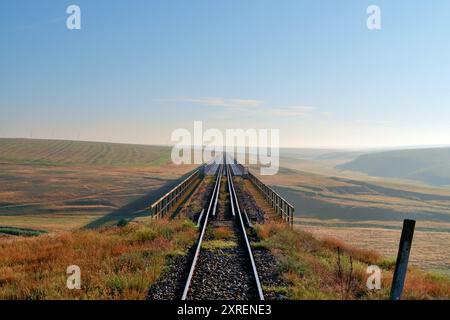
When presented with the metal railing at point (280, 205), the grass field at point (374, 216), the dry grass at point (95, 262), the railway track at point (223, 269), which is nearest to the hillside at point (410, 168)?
the grass field at point (374, 216)

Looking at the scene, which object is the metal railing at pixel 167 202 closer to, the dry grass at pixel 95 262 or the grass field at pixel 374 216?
the dry grass at pixel 95 262

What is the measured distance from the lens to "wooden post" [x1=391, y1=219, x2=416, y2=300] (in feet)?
21.9

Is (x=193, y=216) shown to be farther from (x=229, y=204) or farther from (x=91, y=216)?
(x=91, y=216)

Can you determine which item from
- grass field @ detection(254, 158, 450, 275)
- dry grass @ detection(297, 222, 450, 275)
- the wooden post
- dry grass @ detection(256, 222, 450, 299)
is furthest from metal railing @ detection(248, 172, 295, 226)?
the wooden post

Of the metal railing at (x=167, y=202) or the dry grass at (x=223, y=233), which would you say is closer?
the dry grass at (x=223, y=233)

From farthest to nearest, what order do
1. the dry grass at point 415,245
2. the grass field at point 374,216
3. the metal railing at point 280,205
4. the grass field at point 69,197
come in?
the grass field at point 69,197, the grass field at point 374,216, the dry grass at point 415,245, the metal railing at point 280,205

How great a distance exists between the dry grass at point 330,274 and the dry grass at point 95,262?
3151 mm

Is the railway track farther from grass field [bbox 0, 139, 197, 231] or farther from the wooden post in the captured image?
grass field [bbox 0, 139, 197, 231]

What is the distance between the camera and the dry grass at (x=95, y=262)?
7770mm

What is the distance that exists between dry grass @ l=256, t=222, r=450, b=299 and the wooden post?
0.84 metres

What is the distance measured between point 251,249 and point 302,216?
30503 millimetres

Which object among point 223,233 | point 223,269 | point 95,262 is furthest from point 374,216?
point 95,262
